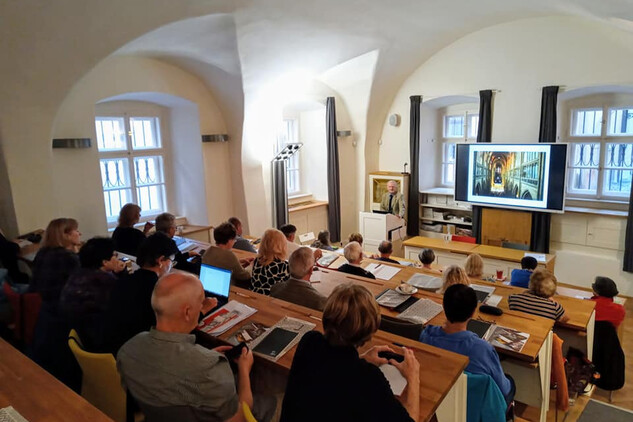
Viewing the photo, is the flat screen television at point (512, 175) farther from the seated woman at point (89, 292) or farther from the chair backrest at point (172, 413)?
the chair backrest at point (172, 413)

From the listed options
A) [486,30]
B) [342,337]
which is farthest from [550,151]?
[342,337]

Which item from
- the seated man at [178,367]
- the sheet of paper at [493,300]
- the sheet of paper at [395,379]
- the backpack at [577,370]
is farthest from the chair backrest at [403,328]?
the backpack at [577,370]

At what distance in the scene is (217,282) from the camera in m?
2.88

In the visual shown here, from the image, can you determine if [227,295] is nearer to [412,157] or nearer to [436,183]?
Answer: [412,157]

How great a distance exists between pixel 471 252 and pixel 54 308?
5027 millimetres

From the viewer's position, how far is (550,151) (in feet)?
19.8

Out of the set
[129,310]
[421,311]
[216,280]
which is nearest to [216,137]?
[216,280]

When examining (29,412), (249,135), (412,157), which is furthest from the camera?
(412,157)

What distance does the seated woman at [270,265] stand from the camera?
324cm

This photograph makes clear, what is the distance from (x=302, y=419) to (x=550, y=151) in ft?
19.1

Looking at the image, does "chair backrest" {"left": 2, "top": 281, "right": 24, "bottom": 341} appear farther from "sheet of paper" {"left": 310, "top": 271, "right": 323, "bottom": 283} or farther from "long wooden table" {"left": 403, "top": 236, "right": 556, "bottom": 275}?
"long wooden table" {"left": 403, "top": 236, "right": 556, "bottom": 275}

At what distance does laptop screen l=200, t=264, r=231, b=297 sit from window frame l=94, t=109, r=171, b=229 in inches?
140

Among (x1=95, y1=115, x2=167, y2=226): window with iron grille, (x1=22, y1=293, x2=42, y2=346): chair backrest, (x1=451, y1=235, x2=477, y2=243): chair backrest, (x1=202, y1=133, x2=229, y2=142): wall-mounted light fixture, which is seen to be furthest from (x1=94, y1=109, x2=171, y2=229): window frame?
(x1=451, y1=235, x2=477, y2=243): chair backrest

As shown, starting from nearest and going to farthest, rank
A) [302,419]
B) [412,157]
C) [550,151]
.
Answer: [302,419] < [550,151] < [412,157]
